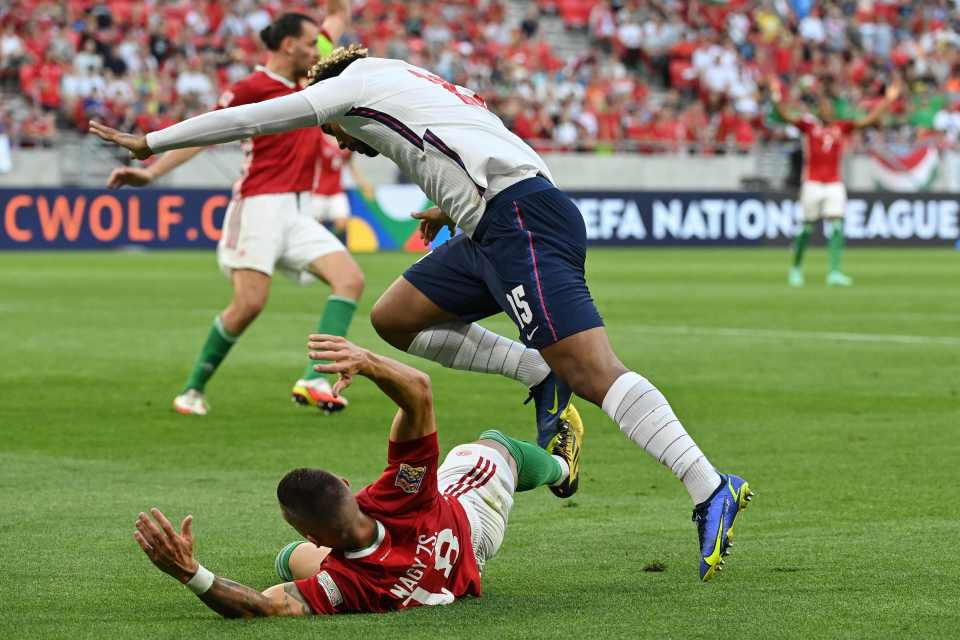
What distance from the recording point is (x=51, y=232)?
1163 inches

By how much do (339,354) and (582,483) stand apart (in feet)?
10.6

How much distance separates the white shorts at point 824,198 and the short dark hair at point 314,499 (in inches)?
809

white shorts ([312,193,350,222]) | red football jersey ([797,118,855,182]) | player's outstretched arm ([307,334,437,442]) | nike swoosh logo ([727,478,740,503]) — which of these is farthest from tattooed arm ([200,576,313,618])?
red football jersey ([797,118,855,182])

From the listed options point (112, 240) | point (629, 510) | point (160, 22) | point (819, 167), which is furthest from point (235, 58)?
point (629, 510)

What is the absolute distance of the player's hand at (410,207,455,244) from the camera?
21.9ft

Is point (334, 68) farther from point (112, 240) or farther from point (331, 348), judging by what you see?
point (112, 240)

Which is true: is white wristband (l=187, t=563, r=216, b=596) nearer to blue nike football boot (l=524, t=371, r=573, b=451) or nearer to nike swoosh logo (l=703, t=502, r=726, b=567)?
nike swoosh logo (l=703, t=502, r=726, b=567)

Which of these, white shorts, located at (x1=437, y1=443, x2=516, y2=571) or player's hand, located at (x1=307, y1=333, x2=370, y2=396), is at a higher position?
player's hand, located at (x1=307, y1=333, x2=370, y2=396)

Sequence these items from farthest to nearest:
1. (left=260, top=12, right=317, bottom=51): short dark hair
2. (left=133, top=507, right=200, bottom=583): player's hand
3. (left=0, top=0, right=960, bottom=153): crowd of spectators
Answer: (left=0, top=0, right=960, bottom=153): crowd of spectators → (left=260, top=12, right=317, bottom=51): short dark hair → (left=133, top=507, right=200, bottom=583): player's hand

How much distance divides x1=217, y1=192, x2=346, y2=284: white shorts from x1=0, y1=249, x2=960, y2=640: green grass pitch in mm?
956

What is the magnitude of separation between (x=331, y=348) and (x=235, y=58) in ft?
89.8

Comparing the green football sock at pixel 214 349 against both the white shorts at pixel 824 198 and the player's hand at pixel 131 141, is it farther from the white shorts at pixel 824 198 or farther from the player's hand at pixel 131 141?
the white shorts at pixel 824 198

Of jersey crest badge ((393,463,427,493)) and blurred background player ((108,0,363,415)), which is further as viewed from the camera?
blurred background player ((108,0,363,415))

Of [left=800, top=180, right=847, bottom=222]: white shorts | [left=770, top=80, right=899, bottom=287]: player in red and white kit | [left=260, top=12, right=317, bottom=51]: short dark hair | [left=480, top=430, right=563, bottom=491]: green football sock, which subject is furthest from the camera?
[left=800, top=180, right=847, bottom=222]: white shorts
